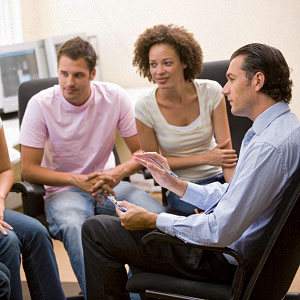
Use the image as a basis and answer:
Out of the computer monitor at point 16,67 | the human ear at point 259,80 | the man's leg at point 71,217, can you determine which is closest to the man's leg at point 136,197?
the man's leg at point 71,217

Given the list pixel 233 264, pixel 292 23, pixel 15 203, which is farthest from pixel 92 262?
pixel 292 23

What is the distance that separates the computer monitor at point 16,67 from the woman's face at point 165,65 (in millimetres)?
1487

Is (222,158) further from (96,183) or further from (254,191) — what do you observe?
(254,191)

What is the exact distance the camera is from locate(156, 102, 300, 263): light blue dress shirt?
5.37ft

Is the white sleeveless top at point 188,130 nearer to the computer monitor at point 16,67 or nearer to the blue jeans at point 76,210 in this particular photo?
the blue jeans at point 76,210

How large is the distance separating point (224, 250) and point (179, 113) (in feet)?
3.23

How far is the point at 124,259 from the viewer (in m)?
1.96

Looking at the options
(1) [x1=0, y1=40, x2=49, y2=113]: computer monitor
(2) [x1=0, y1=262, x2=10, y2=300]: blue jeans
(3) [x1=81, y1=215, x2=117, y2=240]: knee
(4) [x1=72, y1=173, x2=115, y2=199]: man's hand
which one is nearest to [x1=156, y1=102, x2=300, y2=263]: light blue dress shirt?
(3) [x1=81, y1=215, x2=117, y2=240]: knee

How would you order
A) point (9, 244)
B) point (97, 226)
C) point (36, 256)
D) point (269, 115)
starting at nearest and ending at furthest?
point (269, 115) → point (97, 226) → point (9, 244) → point (36, 256)

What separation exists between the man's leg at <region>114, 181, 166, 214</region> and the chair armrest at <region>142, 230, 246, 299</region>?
0.69 meters

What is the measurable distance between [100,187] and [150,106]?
41cm

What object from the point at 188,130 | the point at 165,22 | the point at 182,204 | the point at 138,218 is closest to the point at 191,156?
the point at 188,130

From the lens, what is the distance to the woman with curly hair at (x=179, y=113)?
2.56m

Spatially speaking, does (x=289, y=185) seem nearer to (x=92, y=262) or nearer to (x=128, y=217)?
(x=128, y=217)
